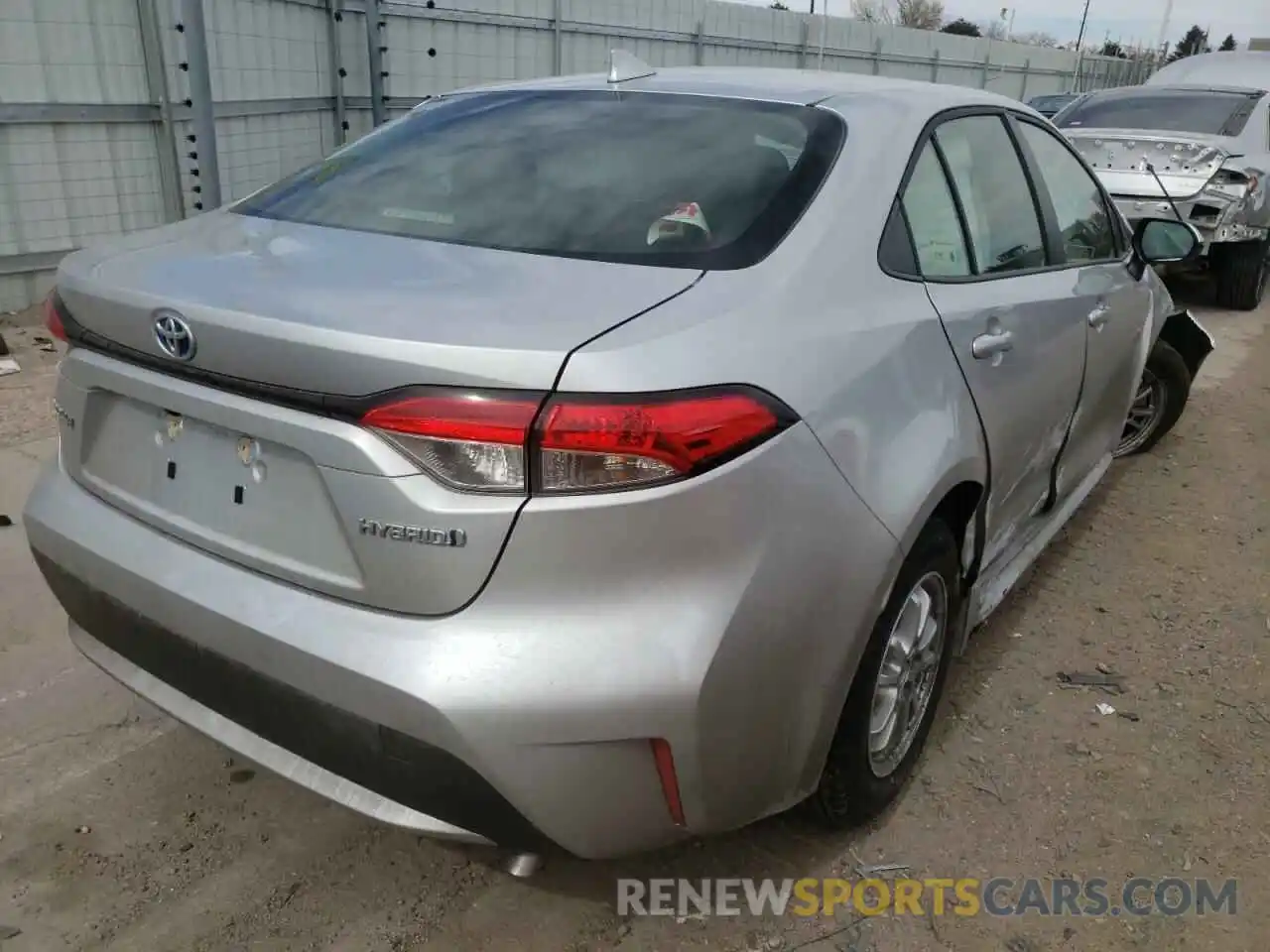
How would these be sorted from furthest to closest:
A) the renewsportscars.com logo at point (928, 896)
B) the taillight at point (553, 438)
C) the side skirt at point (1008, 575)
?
1. the side skirt at point (1008, 575)
2. the renewsportscars.com logo at point (928, 896)
3. the taillight at point (553, 438)

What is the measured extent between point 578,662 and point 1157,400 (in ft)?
14.1

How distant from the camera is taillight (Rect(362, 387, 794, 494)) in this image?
1.62 meters

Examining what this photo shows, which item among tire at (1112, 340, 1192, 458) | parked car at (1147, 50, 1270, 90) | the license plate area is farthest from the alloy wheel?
parked car at (1147, 50, 1270, 90)

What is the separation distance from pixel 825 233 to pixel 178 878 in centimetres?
191

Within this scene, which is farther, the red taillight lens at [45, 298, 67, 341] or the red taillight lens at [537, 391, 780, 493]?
the red taillight lens at [45, 298, 67, 341]

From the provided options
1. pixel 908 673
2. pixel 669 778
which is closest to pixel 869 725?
pixel 908 673

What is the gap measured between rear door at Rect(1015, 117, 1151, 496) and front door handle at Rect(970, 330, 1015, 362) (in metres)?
0.68

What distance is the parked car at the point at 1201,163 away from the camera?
→ 26.3 ft

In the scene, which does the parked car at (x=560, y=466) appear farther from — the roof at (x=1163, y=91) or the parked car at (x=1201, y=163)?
the roof at (x=1163, y=91)

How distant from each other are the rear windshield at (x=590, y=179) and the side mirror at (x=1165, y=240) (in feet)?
6.96

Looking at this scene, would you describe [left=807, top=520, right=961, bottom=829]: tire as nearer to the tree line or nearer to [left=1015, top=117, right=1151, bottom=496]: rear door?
[left=1015, top=117, right=1151, bottom=496]: rear door

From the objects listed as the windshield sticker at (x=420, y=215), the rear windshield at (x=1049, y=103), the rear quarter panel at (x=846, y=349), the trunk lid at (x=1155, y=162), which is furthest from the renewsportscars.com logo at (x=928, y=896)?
the rear windshield at (x=1049, y=103)

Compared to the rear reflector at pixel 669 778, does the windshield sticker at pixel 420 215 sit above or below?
above

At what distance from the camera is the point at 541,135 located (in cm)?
257
